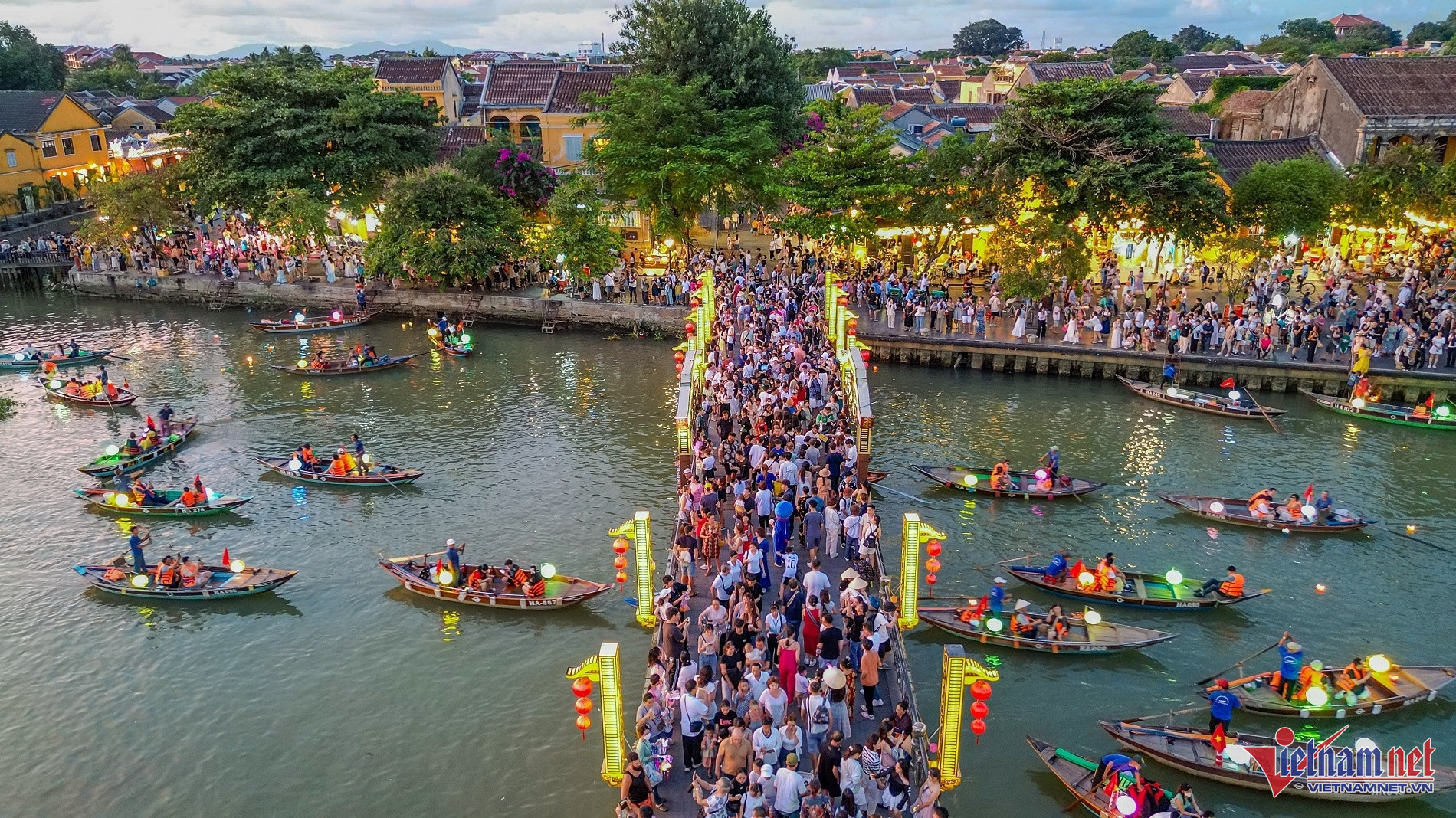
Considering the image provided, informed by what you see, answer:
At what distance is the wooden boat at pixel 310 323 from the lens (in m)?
45.5

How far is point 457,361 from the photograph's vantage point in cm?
4116

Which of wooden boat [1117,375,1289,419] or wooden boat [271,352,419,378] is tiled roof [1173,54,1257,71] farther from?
wooden boat [271,352,419,378]

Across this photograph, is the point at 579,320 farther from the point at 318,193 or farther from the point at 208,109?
the point at 208,109

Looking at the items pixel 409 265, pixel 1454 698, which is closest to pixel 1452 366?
pixel 1454 698

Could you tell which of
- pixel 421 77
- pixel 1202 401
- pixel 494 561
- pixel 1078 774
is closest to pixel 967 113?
pixel 421 77

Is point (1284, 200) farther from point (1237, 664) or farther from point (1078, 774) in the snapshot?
point (1078, 774)

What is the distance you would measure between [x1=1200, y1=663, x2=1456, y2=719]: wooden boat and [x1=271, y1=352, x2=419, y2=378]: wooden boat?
102 ft

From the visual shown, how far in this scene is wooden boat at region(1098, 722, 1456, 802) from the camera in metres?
16.2

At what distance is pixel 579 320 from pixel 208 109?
21.0 metres

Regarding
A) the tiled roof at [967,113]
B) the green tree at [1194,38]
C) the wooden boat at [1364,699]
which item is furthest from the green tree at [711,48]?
the green tree at [1194,38]

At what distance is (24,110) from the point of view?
6756cm

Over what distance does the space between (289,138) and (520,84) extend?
20498 millimetres

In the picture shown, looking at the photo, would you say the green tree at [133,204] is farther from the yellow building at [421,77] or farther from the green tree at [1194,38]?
the green tree at [1194,38]

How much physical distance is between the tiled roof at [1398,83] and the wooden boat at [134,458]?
51.5 m
